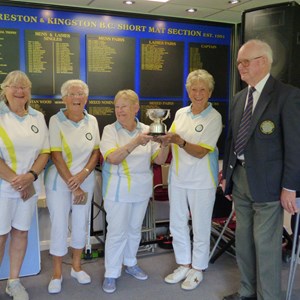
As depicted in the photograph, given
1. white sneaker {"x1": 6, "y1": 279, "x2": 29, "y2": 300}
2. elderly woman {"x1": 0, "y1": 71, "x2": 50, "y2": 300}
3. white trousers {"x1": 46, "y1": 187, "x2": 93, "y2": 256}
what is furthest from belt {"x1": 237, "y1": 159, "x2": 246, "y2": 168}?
white sneaker {"x1": 6, "y1": 279, "x2": 29, "y2": 300}

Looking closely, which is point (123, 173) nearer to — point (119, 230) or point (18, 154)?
point (119, 230)

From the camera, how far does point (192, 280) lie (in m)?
2.70

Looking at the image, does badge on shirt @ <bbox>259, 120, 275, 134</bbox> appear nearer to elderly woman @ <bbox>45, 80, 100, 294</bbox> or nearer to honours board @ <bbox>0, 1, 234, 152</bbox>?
elderly woman @ <bbox>45, 80, 100, 294</bbox>

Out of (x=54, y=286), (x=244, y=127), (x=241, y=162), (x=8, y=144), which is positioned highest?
(x=244, y=127)

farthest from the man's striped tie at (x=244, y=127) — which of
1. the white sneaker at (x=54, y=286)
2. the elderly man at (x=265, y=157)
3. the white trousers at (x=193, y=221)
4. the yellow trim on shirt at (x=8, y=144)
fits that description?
the white sneaker at (x=54, y=286)

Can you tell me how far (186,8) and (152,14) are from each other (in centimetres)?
33

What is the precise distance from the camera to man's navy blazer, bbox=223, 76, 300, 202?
80.0 inches

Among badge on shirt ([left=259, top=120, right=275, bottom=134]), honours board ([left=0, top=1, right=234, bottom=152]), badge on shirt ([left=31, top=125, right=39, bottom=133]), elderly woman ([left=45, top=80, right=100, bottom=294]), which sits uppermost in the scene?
honours board ([left=0, top=1, right=234, bottom=152])

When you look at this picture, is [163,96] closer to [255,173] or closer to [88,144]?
[88,144]

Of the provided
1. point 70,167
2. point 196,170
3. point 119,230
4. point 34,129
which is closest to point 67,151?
point 70,167

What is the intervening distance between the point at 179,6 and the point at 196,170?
161 centimetres

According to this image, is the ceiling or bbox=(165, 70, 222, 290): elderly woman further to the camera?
the ceiling

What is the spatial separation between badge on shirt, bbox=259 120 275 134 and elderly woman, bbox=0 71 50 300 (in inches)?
53.9

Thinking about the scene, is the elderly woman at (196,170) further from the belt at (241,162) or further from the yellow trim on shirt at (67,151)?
the yellow trim on shirt at (67,151)
